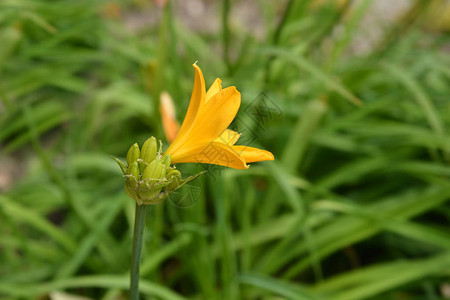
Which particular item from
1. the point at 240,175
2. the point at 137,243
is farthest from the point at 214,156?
the point at 240,175

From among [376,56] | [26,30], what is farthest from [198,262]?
[26,30]

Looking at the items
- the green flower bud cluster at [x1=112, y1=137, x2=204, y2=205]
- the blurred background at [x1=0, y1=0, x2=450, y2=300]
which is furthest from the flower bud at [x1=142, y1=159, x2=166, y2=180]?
the blurred background at [x1=0, y1=0, x2=450, y2=300]

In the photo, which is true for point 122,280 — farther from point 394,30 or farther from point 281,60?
point 394,30

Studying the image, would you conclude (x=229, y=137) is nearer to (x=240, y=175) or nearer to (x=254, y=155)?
(x=254, y=155)

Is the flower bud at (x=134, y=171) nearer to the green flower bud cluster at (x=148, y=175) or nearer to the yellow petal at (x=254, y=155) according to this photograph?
the green flower bud cluster at (x=148, y=175)

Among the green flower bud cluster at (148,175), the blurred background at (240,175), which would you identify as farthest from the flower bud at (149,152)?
the blurred background at (240,175)

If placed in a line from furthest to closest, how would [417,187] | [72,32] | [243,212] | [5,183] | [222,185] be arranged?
1. [72,32]
2. [5,183]
3. [417,187]
4. [243,212]
5. [222,185]

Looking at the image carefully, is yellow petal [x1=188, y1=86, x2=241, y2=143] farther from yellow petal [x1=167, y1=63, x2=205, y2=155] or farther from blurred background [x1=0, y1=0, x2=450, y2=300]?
blurred background [x1=0, y1=0, x2=450, y2=300]
